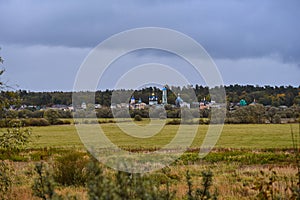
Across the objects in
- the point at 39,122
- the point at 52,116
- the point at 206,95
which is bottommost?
the point at 39,122

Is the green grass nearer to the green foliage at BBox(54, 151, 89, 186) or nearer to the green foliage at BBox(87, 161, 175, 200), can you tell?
the green foliage at BBox(54, 151, 89, 186)

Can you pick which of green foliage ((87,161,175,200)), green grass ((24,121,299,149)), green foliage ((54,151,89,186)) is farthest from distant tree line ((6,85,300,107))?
green foliage ((87,161,175,200))

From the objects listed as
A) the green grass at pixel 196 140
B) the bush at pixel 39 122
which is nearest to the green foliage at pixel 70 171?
the green grass at pixel 196 140

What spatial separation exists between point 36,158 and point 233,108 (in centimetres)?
7346

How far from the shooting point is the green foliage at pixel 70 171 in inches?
664

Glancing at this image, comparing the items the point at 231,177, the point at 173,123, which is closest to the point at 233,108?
the point at 173,123

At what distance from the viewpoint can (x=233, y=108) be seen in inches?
3917

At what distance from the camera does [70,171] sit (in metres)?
17.2

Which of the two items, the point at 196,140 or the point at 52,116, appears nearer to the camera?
the point at 196,140

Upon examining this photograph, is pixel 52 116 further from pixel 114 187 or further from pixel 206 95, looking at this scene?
pixel 114 187

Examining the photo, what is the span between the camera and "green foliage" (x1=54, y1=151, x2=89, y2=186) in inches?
664

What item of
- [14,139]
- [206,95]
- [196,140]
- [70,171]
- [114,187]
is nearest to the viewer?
[114,187]

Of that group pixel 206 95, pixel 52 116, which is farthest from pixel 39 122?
pixel 206 95

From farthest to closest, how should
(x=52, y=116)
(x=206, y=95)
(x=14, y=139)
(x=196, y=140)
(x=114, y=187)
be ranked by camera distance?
1. (x=52, y=116)
2. (x=206, y=95)
3. (x=196, y=140)
4. (x=14, y=139)
5. (x=114, y=187)
